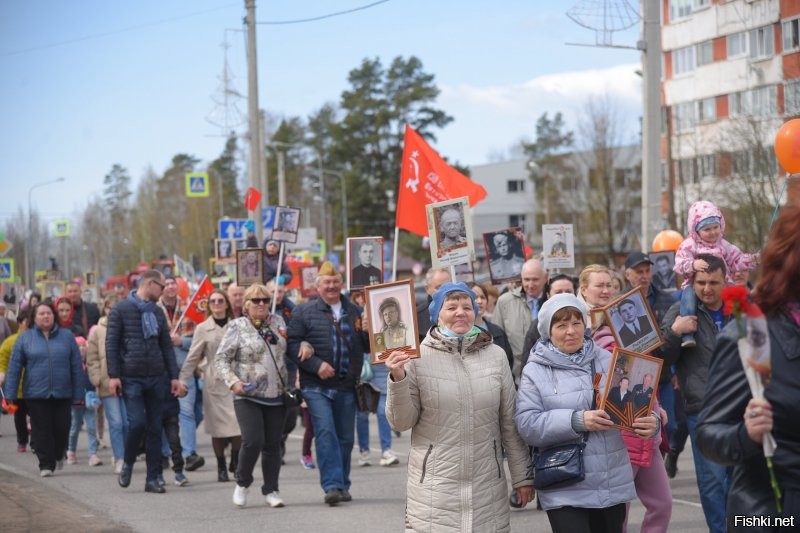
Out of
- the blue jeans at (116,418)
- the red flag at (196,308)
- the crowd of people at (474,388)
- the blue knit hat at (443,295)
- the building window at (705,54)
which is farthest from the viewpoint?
the building window at (705,54)

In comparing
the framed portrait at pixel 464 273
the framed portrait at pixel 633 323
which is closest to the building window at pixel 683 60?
the framed portrait at pixel 464 273

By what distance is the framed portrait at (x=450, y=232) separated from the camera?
11078mm

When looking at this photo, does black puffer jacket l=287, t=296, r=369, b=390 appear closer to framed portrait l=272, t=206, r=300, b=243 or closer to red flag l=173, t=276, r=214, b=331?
red flag l=173, t=276, r=214, b=331

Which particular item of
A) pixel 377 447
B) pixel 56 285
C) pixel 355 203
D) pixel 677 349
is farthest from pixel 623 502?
pixel 355 203

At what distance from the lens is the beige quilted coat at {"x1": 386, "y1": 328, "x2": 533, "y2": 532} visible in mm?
5977

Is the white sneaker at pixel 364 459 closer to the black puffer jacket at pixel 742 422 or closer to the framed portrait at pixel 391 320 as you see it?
the framed portrait at pixel 391 320

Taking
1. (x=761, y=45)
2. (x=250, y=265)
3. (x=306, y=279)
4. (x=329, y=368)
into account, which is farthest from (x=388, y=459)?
(x=761, y=45)

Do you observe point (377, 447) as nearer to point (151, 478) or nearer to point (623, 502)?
point (151, 478)

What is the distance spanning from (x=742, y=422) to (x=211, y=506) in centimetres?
784

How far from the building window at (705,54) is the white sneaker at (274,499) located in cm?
Answer: 4876

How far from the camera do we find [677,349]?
750cm

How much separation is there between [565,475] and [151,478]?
7.16 metres

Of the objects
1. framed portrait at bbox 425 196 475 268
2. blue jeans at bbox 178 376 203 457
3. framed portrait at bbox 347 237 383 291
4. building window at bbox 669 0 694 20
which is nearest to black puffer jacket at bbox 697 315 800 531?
framed portrait at bbox 425 196 475 268

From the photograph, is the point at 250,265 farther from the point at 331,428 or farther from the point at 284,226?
Answer: the point at 331,428
